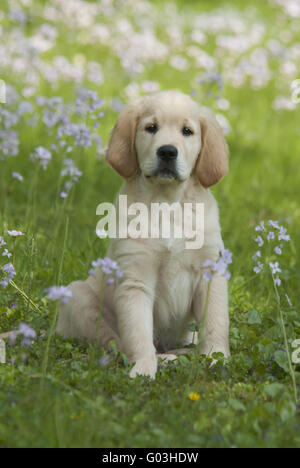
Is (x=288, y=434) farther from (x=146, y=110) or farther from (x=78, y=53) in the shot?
(x=78, y=53)

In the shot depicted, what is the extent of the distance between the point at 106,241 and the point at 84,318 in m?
1.16

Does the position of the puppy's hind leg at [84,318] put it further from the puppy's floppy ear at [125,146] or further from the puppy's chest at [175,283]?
the puppy's floppy ear at [125,146]

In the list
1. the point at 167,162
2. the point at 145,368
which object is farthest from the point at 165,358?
the point at 167,162

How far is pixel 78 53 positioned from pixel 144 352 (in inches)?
241

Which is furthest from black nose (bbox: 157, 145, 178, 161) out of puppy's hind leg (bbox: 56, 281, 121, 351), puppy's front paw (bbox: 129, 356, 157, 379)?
puppy's front paw (bbox: 129, 356, 157, 379)

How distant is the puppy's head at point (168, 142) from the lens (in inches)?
137

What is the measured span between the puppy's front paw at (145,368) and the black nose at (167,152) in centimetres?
92

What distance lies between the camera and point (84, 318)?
12.1 feet

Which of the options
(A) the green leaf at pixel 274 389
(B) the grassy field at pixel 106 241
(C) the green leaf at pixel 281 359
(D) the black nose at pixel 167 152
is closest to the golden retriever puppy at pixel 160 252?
(D) the black nose at pixel 167 152

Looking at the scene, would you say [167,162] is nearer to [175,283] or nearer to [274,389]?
[175,283]

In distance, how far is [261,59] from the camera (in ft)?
25.4

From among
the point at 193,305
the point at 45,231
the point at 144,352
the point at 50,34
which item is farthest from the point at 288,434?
the point at 50,34

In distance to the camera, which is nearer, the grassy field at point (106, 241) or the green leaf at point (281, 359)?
the grassy field at point (106, 241)

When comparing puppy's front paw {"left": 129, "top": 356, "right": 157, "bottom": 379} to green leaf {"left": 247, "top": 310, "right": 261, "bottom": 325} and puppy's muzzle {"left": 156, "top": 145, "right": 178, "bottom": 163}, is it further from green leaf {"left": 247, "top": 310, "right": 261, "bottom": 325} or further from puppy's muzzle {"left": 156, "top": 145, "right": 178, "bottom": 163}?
puppy's muzzle {"left": 156, "top": 145, "right": 178, "bottom": 163}
